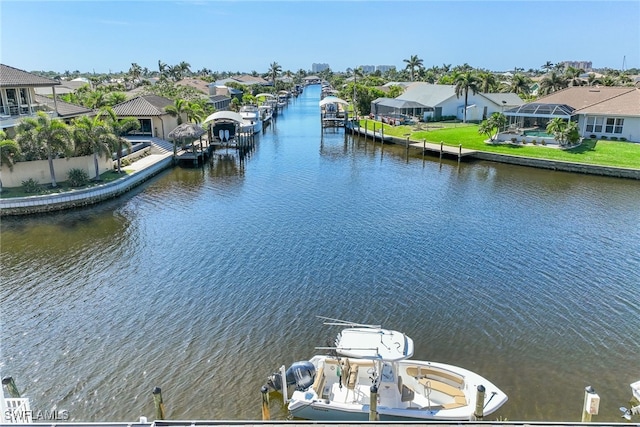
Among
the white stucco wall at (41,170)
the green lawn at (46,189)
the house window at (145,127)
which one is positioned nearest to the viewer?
the green lawn at (46,189)

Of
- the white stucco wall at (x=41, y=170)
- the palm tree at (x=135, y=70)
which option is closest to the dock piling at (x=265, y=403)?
the white stucco wall at (x=41, y=170)

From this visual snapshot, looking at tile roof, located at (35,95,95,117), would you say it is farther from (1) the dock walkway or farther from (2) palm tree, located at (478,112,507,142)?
(2) palm tree, located at (478,112,507,142)

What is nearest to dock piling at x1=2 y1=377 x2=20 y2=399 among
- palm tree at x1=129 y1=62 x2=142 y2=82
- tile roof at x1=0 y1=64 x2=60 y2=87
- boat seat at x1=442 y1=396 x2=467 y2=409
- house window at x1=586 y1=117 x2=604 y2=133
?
boat seat at x1=442 y1=396 x2=467 y2=409

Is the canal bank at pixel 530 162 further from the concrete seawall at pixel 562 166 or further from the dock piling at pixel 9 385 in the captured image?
the dock piling at pixel 9 385

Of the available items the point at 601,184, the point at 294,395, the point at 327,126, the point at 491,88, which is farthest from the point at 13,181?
the point at 491,88

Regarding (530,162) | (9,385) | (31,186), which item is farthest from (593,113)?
(9,385)

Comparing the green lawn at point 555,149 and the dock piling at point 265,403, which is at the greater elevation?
the green lawn at point 555,149
